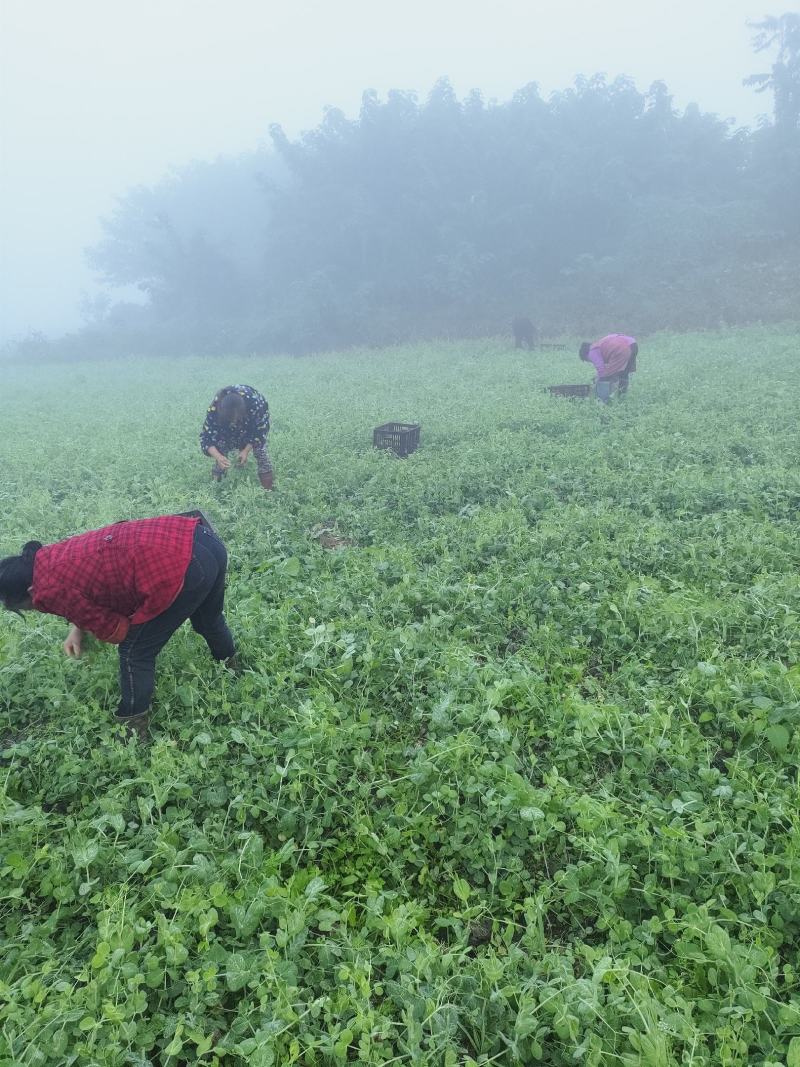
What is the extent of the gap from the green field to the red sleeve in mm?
562

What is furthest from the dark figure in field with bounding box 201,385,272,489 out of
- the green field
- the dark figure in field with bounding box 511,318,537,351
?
the dark figure in field with bounding box 511,318,537,351

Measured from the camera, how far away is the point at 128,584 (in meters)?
2.91

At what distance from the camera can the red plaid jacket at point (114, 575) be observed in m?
2.80

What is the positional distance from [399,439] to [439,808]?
5773 mm

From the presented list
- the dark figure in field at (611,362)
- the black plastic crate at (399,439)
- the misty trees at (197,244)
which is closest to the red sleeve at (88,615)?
the black plastic crate at (399,439)

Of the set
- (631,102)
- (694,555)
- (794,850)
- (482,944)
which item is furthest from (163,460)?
(631,102)

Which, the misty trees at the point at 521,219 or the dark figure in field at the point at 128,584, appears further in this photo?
the misty trees at the point at 521,219

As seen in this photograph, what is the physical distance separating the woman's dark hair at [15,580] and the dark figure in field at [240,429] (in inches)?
153

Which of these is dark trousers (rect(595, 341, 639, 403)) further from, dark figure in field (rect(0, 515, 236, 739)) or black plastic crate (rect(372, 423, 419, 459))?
dark figure in field (rect(0, 515, 236, 739))

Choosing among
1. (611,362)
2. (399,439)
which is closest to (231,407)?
(399,439)

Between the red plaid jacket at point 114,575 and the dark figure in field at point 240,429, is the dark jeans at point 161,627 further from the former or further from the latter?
the dark figure in field at point 240,429

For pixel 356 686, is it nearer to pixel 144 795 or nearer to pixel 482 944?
pixel 144 795

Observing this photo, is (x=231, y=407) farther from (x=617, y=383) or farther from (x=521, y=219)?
(x=521, y=219)

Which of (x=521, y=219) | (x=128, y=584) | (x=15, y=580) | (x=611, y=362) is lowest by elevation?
(x=128, y=584)
